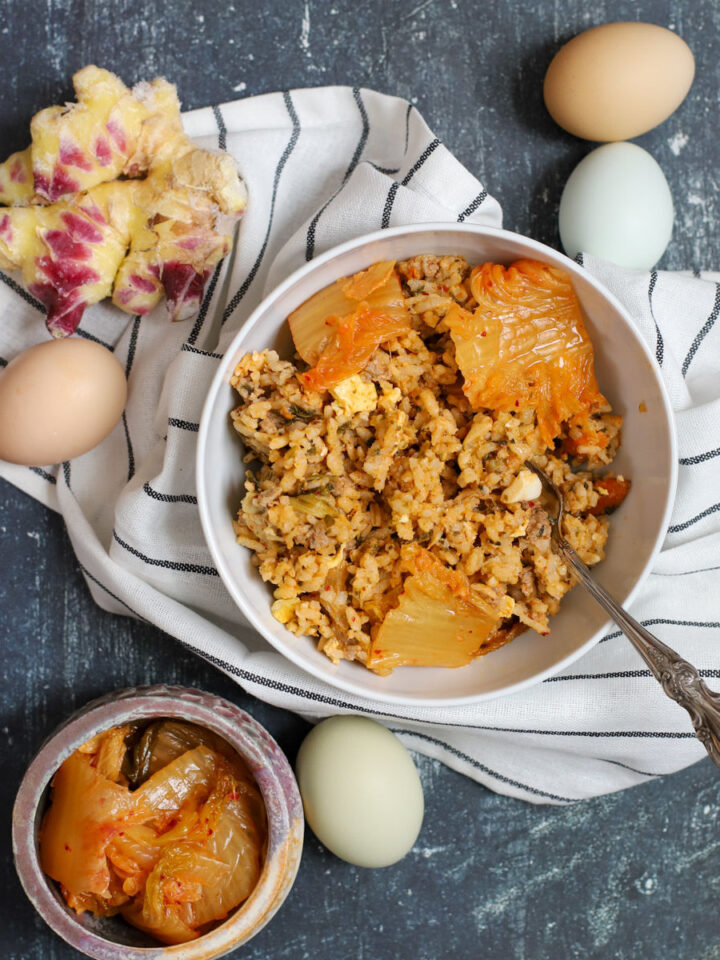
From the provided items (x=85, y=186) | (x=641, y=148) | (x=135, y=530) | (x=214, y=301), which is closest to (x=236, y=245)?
(x=214, y=301)

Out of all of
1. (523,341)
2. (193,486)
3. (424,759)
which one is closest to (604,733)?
(424,759)

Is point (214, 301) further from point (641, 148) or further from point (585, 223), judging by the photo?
point (641, 148)


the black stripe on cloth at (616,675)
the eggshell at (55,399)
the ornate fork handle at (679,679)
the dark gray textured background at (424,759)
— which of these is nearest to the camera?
the ornate fork handle at (679,679)

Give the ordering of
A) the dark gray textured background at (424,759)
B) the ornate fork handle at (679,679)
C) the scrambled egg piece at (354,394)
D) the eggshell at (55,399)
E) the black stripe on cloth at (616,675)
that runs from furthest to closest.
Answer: the dark gray textured background at (424,759) → the black stripe on cloth at (616,675) → the eggshell at (55,399) → the scrambled egg piece at (354,394) → the ornate fork handle at (679,679)

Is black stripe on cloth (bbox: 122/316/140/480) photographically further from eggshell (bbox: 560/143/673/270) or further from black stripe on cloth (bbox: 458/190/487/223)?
eggshell (bbox: 560/143/673/270)

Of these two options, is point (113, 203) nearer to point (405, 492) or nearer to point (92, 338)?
point (92, 338)

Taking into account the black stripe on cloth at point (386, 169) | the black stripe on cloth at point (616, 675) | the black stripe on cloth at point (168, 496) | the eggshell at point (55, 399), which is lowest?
the black stripe on cloth at point (616, 675)

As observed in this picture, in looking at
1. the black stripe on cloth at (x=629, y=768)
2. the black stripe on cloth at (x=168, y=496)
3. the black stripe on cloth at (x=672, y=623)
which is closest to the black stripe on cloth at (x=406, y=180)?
the black stripe on cloth at (x=168, y=496)

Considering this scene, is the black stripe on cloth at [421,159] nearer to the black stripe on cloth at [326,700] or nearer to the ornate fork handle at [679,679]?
the ornate fork handle at [679,679]
